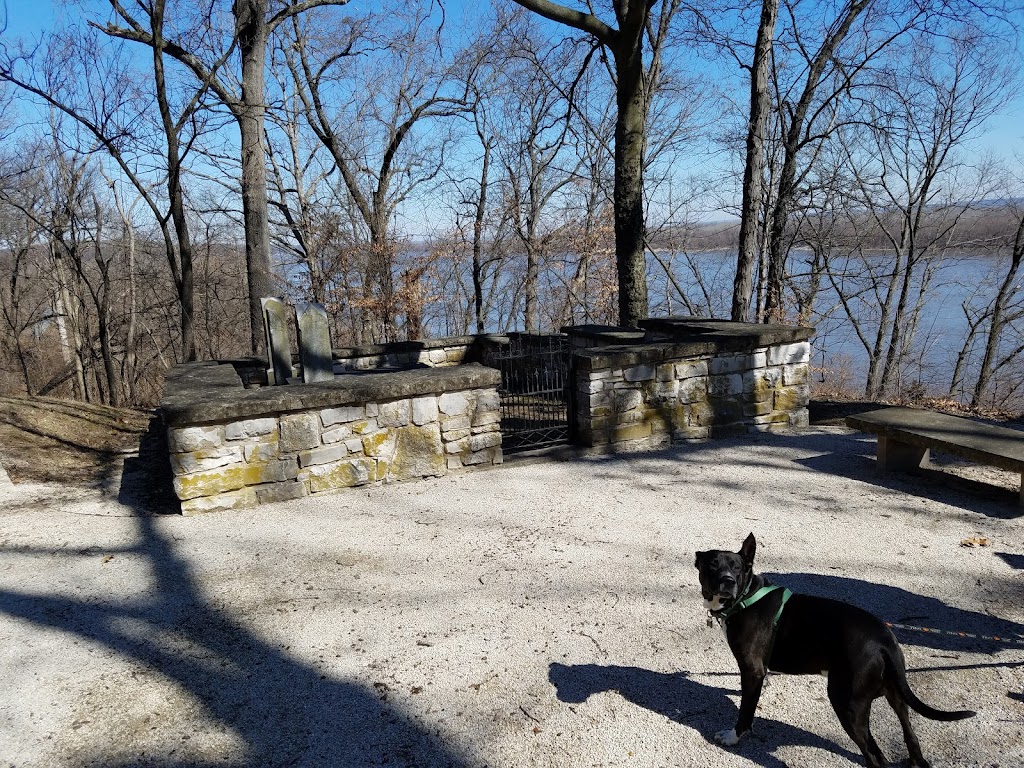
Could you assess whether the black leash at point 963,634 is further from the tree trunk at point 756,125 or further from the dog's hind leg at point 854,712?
the tree trunk at point 756,125

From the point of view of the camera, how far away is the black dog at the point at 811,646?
216cm

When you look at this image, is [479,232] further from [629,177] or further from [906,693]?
[906,693]

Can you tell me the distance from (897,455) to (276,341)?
18.9ft

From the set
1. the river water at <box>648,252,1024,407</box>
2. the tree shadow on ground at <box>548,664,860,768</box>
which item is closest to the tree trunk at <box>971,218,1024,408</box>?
the river water at <box>648,252,1024,407</box>

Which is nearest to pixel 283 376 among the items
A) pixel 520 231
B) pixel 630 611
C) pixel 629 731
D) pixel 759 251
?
pixel 630 611

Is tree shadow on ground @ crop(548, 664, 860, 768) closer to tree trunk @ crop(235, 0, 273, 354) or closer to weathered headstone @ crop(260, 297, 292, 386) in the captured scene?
weathered headstone @ crop(260, 297, 292, 386)

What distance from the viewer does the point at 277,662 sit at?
121 inches

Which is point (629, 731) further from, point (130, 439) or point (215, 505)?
point (130, 439)

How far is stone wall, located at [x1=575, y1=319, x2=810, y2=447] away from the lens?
623cm

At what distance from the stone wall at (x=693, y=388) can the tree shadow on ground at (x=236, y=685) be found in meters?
3.67

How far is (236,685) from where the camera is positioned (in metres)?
2.91

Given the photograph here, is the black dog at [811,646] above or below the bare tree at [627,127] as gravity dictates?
below

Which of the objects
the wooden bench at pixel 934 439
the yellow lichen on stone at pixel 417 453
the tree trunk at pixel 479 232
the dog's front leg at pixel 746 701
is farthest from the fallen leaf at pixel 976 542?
the tree trunk at pixel 479 232

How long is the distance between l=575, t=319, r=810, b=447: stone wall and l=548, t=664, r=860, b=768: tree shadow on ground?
3.42m
